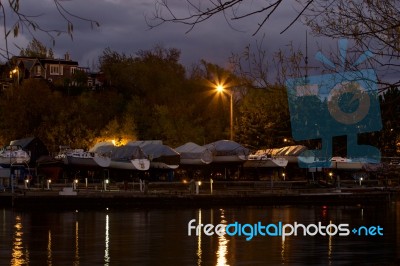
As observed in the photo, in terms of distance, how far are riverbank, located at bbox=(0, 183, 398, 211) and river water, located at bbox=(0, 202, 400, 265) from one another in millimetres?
3317

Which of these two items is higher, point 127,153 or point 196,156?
point 127,153

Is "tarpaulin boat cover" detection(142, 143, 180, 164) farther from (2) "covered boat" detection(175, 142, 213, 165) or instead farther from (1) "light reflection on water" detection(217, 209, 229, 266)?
(1) "light reflection on water" detection(217, 209, 229, 266)

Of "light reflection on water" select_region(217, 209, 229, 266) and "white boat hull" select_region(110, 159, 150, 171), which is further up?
"white boat hull" select_region(110, 159, 150, 171)

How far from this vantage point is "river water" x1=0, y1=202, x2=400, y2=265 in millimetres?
21453

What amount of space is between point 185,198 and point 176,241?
2010cm

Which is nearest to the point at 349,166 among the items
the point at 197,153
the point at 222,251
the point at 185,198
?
the point at 197,153

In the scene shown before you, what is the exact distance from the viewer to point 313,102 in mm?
12977

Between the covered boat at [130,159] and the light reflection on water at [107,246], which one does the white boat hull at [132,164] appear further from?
the light reflection on water at [107,246]

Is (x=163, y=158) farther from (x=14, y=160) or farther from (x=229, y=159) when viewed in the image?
(x=14, y=160)

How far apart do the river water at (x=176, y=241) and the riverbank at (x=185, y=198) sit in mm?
3317

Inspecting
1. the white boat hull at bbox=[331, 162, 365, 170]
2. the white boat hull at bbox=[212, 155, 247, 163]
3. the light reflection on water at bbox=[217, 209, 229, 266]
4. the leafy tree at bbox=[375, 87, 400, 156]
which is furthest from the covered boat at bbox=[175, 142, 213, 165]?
the leafy tree at bbox=[375, 87, 400, 156]

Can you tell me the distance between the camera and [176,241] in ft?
86.8

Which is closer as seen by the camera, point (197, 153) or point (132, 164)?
point (132, 164)

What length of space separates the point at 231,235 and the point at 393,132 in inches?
535
